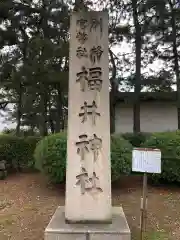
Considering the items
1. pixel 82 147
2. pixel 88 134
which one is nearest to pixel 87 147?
pixel 82 147

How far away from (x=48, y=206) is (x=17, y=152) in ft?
11.3

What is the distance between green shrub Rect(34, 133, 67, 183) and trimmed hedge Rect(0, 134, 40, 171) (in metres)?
2.38

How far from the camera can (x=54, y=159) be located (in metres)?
7.16

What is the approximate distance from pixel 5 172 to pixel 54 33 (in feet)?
18.4

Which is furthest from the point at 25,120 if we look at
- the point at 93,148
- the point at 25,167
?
the point at 93,148

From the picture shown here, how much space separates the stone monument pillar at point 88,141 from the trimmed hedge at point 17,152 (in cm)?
499

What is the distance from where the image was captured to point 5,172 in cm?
915

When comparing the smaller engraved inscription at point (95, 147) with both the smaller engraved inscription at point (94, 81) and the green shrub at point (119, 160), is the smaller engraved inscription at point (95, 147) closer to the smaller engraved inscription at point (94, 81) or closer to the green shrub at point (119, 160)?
the smaller engraved inscription at point (94, 81)

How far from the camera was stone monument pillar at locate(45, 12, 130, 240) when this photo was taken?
4664mm

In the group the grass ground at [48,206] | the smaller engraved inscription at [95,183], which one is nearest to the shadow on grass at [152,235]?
the grass ground at [48,206]

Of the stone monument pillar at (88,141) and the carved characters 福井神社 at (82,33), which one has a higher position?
the carved characters 福井神社 at (82,33)

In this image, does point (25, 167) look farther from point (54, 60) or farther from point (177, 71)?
point (177, 71)

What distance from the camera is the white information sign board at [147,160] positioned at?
450 cm

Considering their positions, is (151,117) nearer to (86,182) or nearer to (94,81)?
(94,81)
